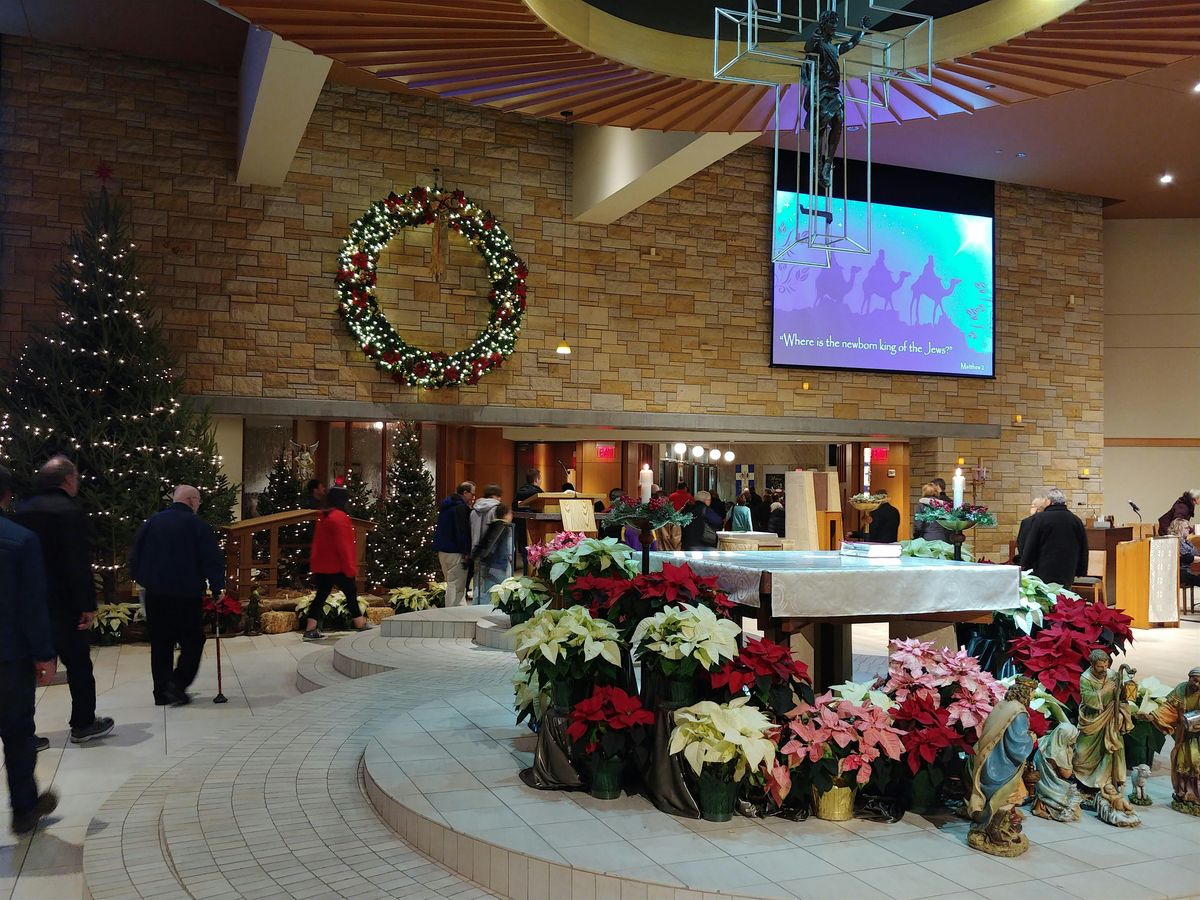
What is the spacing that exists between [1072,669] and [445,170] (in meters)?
9.08

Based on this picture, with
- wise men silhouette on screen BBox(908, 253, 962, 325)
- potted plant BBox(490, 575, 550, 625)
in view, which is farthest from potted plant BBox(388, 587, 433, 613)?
wise men silhouette on screen BBox(908, 253, 962, 325)

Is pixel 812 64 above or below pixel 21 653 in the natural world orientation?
above

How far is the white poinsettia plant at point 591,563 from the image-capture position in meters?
4.27

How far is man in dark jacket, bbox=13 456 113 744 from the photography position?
4867mm

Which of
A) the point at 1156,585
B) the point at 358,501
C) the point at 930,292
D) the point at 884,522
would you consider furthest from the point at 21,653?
the point at 930,292

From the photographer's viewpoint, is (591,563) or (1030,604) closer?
(591,563)

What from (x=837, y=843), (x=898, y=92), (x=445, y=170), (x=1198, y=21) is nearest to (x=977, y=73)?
(x=898, y=92)

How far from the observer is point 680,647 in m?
3.45

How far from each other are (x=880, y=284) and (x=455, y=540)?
729 cm

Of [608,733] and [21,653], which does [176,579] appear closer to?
[21,653]

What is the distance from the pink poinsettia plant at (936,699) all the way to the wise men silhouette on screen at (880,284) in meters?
10.00

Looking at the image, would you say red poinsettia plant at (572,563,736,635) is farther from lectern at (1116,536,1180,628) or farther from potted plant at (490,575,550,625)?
lectern at (1116,536,1180,628)

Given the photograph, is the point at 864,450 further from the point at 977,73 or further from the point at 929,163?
the point at 977,73

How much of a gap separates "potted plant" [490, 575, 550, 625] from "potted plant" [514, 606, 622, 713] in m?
0.75
